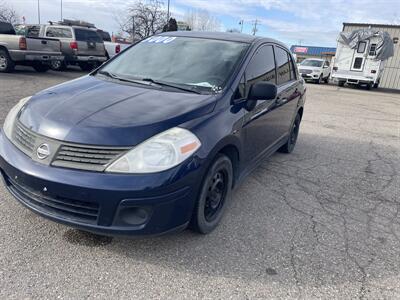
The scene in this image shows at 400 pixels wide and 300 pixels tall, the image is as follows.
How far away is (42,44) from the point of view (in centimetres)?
1259

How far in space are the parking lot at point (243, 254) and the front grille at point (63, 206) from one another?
1.22ft

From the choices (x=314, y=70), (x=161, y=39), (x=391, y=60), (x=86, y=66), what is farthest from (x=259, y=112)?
(x=391, y=60)

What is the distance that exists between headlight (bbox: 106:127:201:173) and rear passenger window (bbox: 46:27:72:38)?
46.3ft

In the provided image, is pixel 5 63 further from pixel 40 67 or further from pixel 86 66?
pixel 86 66

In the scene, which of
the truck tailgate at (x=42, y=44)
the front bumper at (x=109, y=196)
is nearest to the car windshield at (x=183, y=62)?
the front bumper at (x=109, y=196)

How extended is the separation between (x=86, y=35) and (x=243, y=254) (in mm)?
14559

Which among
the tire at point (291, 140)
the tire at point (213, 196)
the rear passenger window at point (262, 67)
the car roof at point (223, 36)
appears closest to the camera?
the tire at point (213, 196)

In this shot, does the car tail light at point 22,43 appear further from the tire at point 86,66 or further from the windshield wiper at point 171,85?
the windshield wiper at point 171,85

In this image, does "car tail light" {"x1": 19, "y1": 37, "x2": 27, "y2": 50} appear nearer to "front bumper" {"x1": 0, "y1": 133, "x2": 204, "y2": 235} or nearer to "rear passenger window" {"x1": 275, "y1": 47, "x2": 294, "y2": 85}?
"rear passenger window" {"x1": 275, "y1": 47, "x2": 294, "y2": 85}

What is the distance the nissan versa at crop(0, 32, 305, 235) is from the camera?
2369 mm

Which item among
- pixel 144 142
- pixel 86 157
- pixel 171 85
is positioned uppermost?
pixel 171 85

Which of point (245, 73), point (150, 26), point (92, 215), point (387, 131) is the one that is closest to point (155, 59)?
point (245, 73)

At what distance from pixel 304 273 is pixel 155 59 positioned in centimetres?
256

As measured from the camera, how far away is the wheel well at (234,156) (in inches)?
124
